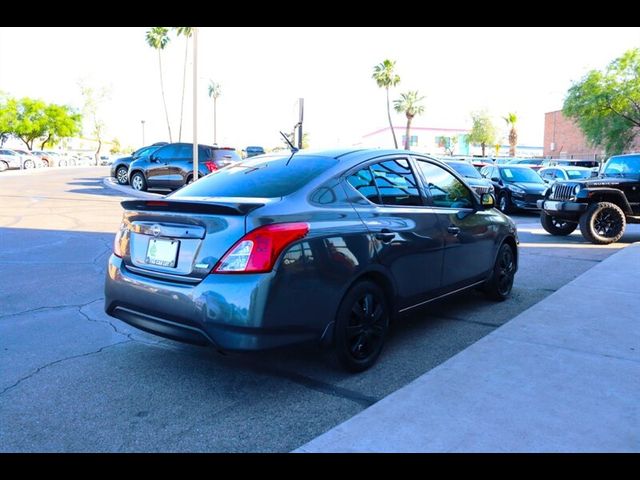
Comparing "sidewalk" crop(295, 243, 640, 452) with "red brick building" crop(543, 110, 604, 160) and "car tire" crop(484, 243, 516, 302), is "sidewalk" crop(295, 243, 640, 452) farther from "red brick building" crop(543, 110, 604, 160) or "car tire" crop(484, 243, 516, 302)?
"red brick building" crop(543, 110, 604, 160)

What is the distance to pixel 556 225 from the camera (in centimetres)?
1312

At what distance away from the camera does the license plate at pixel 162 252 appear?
3832mm

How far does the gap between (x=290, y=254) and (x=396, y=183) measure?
1605mm

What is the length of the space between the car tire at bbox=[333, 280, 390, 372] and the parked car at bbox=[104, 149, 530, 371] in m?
0.01

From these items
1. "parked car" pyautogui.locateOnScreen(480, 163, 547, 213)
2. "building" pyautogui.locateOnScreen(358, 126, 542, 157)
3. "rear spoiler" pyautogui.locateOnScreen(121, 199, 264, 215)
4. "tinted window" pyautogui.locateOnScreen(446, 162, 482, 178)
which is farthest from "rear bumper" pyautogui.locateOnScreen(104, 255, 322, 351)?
"building" pyautogui.locateOnScreen(358, 126, 542, 157)

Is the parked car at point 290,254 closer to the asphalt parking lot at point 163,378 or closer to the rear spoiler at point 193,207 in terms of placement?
the rear spoiler at point 193,207

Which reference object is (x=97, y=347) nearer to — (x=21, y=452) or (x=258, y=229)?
(x=21, y=452)

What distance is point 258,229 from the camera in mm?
3582

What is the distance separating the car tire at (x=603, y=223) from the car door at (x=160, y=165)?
13025mm
